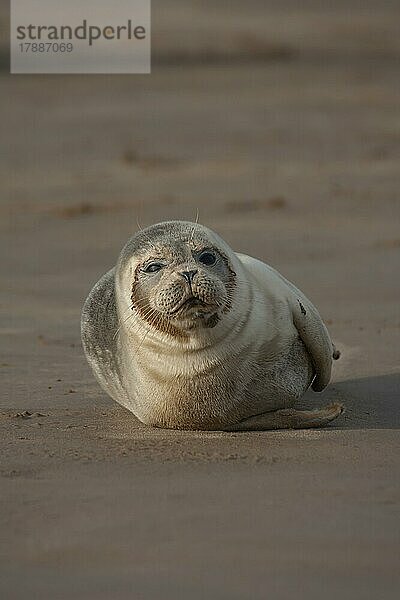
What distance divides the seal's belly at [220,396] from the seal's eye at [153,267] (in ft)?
1.44

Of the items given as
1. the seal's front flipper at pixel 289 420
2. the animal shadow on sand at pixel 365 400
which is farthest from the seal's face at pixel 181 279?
the animal shadow on sand at pixel 365 400

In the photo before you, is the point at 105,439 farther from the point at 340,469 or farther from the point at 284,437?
the point at 340,469

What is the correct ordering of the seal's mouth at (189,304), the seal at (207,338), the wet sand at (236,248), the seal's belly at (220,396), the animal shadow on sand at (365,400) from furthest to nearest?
the animal shadow on sand at (365,400), the seal's belly at (220,396), the seal at (207,338), the seal's mouth at (189,304), the wet sand at (236,248)

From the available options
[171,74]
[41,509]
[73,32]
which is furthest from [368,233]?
[73,32]

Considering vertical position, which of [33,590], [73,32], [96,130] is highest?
[73,32]

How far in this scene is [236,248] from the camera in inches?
423

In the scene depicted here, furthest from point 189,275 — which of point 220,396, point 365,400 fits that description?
point 365,400

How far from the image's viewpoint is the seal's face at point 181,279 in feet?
16.0

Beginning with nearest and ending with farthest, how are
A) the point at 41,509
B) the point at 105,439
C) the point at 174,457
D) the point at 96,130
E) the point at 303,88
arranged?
the point at 41,509
the point at 174,457
the point at 105,439
the point at 96,130
the point at 303,88

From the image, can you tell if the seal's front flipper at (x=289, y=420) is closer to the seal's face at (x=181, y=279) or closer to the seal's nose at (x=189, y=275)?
the seal's face at (x=181, y=279)

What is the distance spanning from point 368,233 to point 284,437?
20.8 ft

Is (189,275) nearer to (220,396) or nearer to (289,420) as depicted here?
(220,396)

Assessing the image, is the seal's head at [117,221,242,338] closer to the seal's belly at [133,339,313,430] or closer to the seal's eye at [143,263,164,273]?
the seal's eye at [143,263,164,273]

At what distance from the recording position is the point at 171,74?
65.0ft
